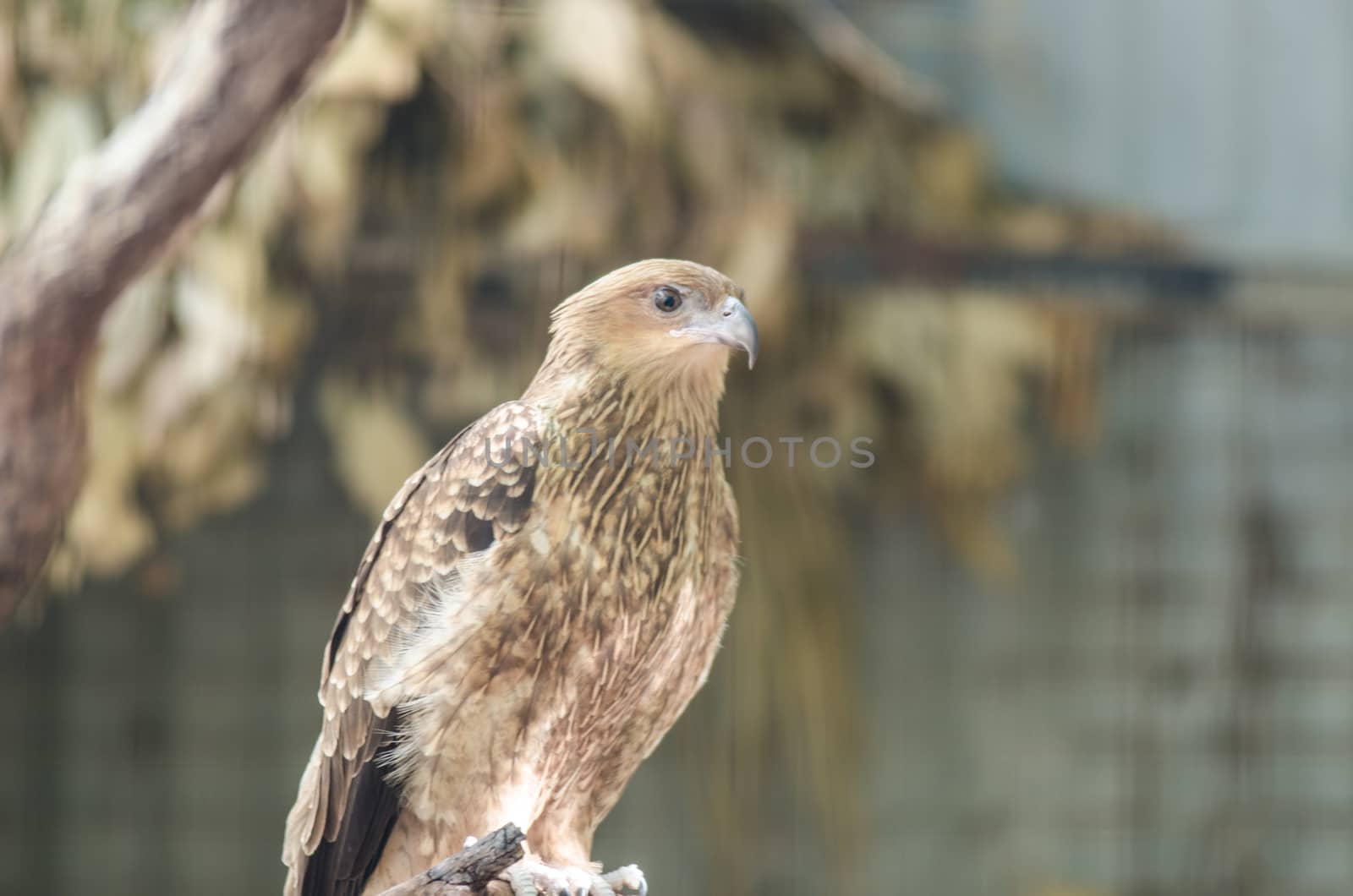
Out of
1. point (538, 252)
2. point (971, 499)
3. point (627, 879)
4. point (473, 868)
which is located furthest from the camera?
point (971, 499)

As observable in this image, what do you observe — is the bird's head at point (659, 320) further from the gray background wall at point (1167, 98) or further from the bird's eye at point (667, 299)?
the gray background wall at point (1167, 98)

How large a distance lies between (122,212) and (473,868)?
1.50 feet

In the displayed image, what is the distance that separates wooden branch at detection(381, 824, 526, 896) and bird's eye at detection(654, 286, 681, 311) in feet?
1.03

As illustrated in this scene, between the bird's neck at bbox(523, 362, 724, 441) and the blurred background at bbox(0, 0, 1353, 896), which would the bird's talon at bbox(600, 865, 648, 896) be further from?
the blurred background at bbox(0, 0, 1353, 896)

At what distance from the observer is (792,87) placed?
2.08 meters

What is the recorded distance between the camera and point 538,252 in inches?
62.2

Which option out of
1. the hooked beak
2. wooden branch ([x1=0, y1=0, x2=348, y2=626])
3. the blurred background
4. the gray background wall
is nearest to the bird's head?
the hooked beak

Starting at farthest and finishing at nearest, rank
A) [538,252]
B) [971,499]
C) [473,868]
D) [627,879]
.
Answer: [971,499] < [538,252] < [627,879] < [473,868]

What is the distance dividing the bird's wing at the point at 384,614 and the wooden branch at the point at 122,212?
215 mm

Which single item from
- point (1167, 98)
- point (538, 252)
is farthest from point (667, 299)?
point (1167, 98)

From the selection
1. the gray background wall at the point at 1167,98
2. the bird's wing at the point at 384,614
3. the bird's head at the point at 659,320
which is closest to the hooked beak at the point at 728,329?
the bird's head at the point at 659,320

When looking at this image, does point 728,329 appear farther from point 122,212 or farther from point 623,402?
point 122,212

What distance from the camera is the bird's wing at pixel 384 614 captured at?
0.83 meters

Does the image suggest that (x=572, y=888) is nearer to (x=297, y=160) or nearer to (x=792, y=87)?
(x=297, y=160)
